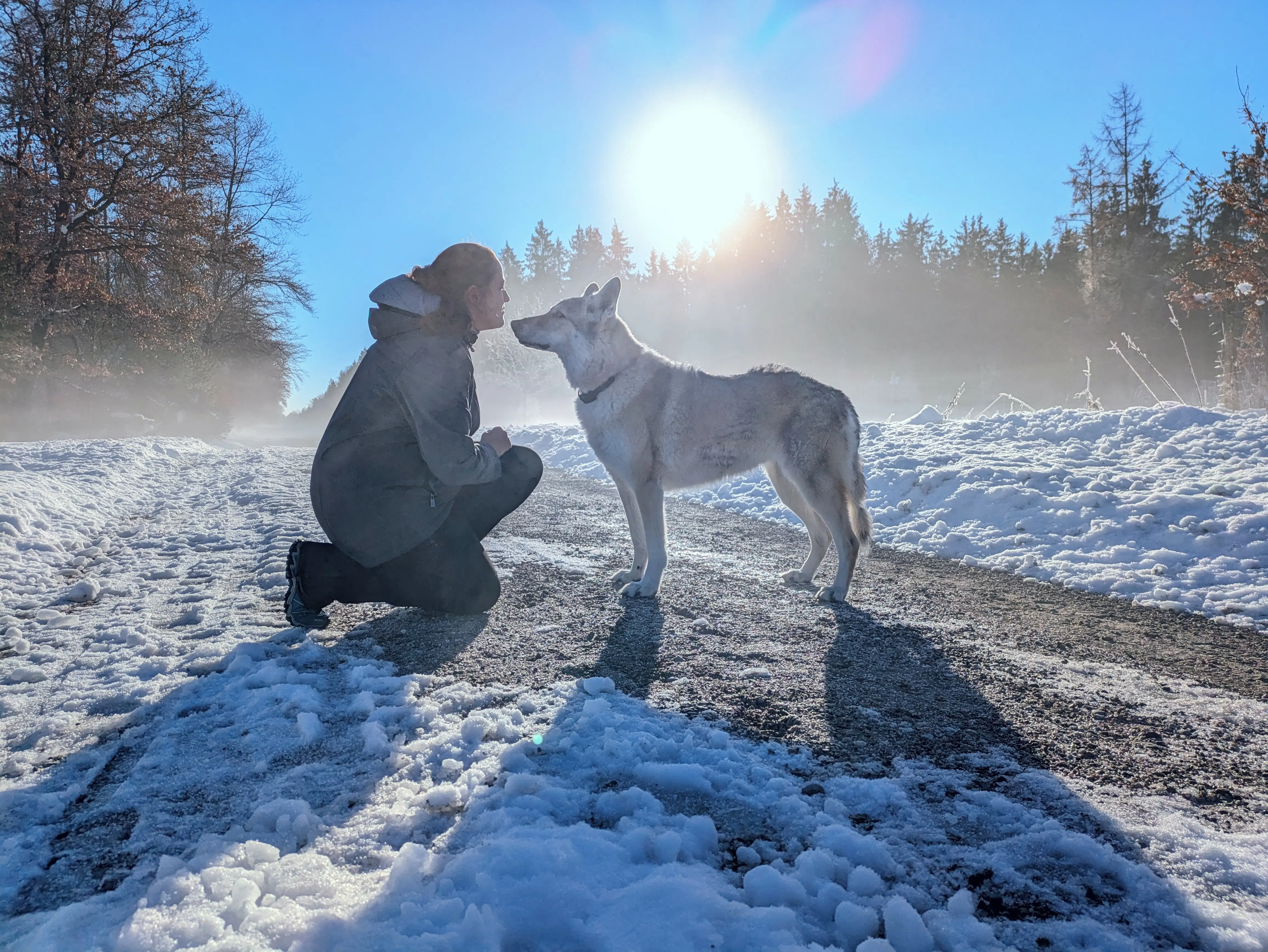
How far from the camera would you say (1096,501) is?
19.9ft

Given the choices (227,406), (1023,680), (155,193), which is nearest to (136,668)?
(1023,680)

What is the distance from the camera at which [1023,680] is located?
3.02 metres

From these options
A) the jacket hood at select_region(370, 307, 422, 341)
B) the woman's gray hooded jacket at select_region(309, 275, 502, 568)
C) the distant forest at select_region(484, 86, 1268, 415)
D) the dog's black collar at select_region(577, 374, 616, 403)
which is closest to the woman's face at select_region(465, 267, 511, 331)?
the woman's gray hooded jacket at select_region(309, 275, 502, 568)

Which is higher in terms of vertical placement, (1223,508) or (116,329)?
(116,329)

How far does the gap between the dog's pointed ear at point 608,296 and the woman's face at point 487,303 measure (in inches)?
54.2

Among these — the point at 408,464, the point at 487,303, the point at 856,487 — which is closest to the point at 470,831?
the point at 408,464

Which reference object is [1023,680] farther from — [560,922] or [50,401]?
[50,401]

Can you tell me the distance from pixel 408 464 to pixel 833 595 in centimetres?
316

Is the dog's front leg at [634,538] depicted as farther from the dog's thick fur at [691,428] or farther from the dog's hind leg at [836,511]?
the dog's hind leg at [836,511]

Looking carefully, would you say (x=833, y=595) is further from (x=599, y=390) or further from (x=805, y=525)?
(x=599, y=390)

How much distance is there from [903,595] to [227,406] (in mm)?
35839

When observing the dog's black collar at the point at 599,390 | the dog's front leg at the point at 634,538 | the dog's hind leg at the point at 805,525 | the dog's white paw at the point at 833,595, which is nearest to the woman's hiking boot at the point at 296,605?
the dog's front leg at the point at 634,538

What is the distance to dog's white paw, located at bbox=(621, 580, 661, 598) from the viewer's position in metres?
4.48

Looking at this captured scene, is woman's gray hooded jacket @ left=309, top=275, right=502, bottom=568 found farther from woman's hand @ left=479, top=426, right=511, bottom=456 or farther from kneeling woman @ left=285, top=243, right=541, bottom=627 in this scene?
woman's hand @ left=479, top=426, right=511, bottom=456
